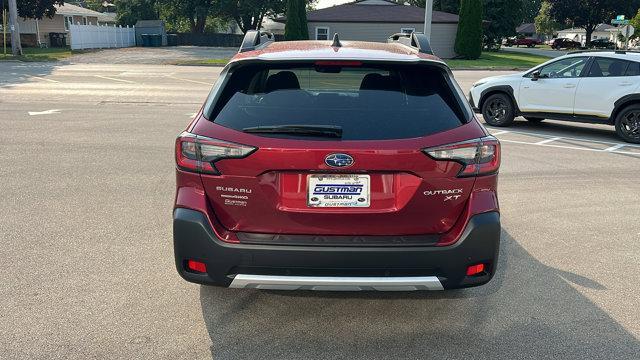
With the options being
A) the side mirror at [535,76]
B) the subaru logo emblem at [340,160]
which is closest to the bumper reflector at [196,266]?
the subaru logo emblem at [340,160]

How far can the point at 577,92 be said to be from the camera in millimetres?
10828

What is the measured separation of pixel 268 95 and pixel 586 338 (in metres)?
2.48

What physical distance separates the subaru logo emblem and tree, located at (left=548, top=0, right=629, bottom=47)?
78.8 m

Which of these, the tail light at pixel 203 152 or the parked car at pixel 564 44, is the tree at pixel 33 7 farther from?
the parked car at pixel 564 44

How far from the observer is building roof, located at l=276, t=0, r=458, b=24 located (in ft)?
131

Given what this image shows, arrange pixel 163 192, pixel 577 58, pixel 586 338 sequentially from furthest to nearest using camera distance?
pixel 577 58 → pixel 163 192 → pixel 586 338

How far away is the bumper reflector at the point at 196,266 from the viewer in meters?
3.15

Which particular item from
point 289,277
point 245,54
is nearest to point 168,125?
point 245,54

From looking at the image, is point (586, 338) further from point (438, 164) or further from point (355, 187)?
point (355, 187)

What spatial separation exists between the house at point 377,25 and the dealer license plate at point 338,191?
123 feet

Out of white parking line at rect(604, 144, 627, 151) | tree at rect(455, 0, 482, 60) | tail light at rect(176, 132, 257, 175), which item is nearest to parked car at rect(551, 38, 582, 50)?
tree at rect(455, 0, 482, 60)

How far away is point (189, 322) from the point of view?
11.6ft

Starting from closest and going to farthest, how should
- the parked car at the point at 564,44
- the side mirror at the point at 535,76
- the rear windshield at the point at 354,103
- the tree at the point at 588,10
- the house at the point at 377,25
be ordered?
the rear windshield at the point at 354,103, the side mirror at the point at 535,76, the house at the point at 377,25, the tree at the point at 588,10, the parked car at the point at 564,44

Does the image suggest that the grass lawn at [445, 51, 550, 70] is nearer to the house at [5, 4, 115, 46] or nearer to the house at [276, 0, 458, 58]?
the house at [276, 0, 458, 58]
